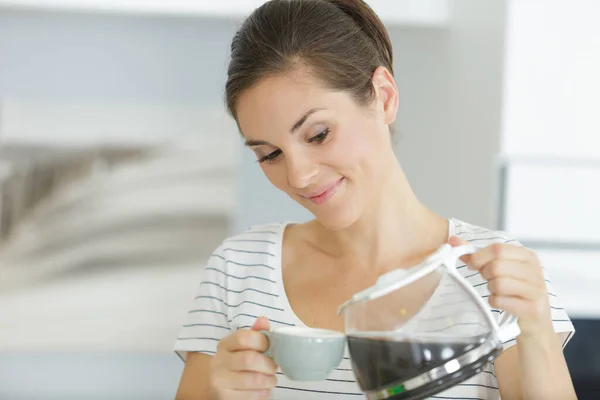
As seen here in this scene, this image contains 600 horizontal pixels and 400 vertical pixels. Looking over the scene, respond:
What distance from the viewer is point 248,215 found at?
242 centimetres

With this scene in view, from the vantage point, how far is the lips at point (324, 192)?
1111mm

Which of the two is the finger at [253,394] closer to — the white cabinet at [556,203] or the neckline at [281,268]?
the neckline at [281,268]

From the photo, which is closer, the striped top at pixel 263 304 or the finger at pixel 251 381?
the finger at pixel 251 381

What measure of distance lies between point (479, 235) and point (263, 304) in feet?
1.18

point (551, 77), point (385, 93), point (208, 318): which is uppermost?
point (551, 77)

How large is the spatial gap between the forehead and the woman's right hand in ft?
0.96

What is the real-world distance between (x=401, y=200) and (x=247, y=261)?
28 centimetres

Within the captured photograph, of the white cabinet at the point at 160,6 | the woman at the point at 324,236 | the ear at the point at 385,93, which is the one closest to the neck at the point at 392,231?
the woman at the point at 324,236

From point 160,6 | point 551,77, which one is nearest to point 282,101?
point 551,77

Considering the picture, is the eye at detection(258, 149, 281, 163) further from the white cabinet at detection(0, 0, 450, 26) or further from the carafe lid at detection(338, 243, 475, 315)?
the white cabinet at detection(0, 0, 450, 26)

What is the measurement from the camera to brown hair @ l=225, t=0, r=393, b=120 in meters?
1.12

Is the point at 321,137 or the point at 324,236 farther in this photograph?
the point at 324,236

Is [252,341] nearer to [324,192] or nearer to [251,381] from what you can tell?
[251,381]

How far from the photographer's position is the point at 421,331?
78 cm
